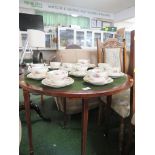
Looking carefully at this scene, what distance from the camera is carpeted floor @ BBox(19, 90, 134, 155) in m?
1.43

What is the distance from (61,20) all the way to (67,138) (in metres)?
5.15

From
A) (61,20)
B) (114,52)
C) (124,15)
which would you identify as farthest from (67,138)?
(124,15)

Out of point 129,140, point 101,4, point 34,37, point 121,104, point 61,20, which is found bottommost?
point 129,140

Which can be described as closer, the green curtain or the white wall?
the green curtain

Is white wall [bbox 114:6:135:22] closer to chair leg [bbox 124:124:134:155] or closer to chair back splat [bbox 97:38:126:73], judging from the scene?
chair back splat [bbox 97:38:126:73]

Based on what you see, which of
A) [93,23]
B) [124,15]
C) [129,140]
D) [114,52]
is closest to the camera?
[129,140]

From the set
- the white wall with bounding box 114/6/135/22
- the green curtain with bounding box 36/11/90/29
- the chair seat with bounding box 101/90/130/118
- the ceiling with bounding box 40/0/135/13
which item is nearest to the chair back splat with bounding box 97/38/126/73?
the chair seat with bounding box 101/90/130/118

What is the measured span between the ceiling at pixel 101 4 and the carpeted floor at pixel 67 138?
4.51m

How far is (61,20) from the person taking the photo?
5984 millimetres

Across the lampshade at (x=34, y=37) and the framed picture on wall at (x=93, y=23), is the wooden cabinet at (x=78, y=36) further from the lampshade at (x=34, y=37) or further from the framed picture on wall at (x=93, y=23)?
the lampshade at (x=34, y=37)

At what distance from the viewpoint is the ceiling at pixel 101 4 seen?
17.9ft

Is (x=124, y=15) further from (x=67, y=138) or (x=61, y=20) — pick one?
(x=67, y=138)

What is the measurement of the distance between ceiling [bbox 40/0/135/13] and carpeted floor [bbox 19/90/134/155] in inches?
178
